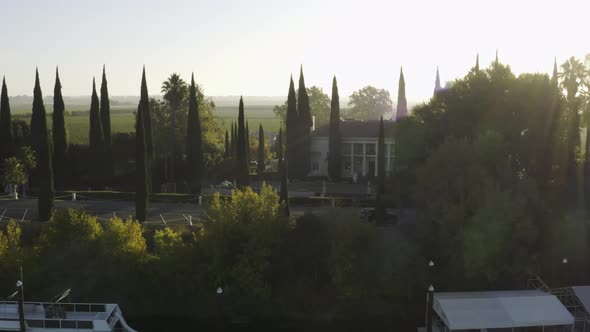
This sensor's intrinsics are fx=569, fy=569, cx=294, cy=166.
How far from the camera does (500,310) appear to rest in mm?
25438

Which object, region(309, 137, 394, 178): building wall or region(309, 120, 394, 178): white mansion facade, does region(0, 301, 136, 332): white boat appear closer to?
region(309, 120, 394, 178): white mansion facade

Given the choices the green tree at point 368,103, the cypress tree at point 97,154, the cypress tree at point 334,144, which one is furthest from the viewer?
the green tree at point 368,103

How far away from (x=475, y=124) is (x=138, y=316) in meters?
24.3

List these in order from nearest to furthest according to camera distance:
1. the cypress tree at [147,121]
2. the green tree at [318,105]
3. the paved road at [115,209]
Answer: the paved road at [115,209] < the cypress tree at [147,121] < the green tree at [318,105]

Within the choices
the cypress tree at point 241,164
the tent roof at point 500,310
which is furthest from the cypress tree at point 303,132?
the tent roof at point 500,310

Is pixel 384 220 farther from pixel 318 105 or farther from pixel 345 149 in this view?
pixel 318 105

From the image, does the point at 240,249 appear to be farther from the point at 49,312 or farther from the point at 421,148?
the point at 421,148

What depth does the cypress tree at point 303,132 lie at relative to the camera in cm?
6250

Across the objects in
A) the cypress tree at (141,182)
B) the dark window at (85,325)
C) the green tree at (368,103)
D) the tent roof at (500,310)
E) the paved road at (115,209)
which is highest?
the green tree at (368,103)

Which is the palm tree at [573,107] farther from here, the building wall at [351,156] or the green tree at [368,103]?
the green tree at [368,103]

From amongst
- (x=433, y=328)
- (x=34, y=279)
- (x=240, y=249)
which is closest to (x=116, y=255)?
(x=34, y=279)

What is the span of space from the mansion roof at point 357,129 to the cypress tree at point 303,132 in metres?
1.73

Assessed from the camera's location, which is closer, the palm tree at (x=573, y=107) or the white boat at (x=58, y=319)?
the white boat at (x=58, y=319)

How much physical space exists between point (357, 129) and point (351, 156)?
135 inches
